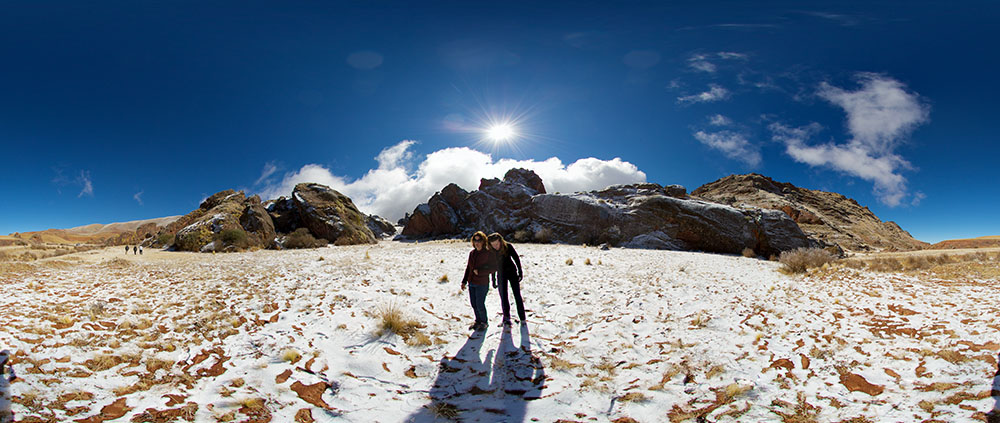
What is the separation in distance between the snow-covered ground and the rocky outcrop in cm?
1406

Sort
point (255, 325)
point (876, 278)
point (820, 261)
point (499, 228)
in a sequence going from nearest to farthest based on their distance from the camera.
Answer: point (255, 325) → point (876, 278) → point (820, 261) → point (499, 228)

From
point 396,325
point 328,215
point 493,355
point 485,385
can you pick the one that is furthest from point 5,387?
point 328,215

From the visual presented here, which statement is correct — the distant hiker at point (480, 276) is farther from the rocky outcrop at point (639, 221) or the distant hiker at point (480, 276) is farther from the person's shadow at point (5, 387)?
the rocky outcrop at point (639, 221)

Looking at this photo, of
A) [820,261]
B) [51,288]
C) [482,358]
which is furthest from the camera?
[820,261]

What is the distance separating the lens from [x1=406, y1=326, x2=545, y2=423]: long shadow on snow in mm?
3521

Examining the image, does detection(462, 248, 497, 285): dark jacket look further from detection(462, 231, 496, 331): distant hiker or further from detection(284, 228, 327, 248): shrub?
detection(284, 228, 327, 248): shrub

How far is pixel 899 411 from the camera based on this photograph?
317 cm

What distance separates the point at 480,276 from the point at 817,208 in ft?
225

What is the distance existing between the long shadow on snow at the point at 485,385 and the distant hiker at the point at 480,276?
628 millimetres

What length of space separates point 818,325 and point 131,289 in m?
13.3

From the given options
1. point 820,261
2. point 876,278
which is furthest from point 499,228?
point 876,278

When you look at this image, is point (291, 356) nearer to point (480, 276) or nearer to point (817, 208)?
point (480, 276)

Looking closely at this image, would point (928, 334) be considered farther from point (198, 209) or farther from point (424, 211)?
point (424, 211)

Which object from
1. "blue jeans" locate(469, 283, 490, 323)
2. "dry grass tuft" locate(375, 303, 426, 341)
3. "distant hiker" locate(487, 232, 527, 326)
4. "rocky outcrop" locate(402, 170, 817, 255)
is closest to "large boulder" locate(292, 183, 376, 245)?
"rocky outcrop" locate(402, 170, 817, 255)
